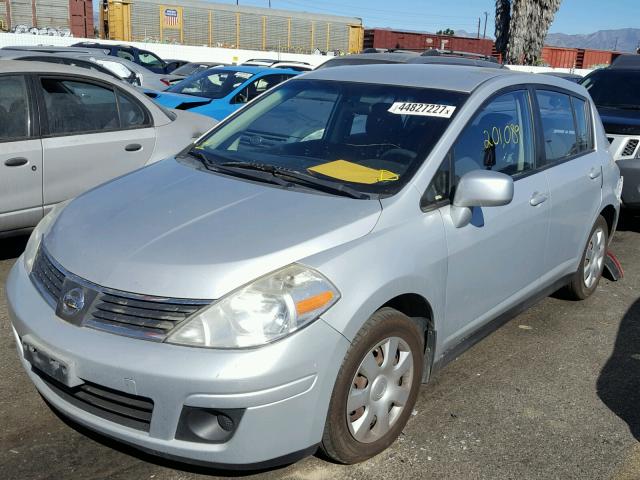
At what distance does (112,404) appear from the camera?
2.57 metres

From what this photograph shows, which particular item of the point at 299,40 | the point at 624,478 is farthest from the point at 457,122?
the point at 299,40

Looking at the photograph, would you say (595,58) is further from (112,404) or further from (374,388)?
(112,404)

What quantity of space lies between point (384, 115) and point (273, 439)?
→ 6.16 feet

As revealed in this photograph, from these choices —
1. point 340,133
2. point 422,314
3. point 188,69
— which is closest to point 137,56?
point 188,69

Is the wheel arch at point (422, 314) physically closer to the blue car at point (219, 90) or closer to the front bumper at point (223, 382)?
the front bumper at point (223, 382)

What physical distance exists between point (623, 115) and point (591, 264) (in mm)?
3433

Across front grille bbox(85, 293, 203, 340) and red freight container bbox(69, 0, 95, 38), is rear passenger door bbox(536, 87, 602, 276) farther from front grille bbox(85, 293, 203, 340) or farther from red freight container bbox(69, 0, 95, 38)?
A: red freight container bbox(69, 0, 95, 38)

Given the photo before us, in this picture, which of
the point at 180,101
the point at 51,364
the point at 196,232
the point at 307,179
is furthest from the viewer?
the point at 180,101

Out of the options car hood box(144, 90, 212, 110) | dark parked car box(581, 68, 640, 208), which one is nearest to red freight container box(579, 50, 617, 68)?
dark parked car box(581, 68, 640, 208)

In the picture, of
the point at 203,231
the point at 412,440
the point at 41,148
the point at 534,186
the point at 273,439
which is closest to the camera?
the point at 273,439

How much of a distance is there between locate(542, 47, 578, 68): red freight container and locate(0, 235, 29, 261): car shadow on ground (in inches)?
1697

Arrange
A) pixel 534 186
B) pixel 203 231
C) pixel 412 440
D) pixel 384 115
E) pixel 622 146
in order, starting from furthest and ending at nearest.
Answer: pixel 622 146 → pixel 534 186 → pixel 384 115 → pixel 412 440 → pixel 203 231

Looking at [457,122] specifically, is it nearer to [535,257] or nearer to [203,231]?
[535,257]

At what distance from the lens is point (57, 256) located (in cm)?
286
